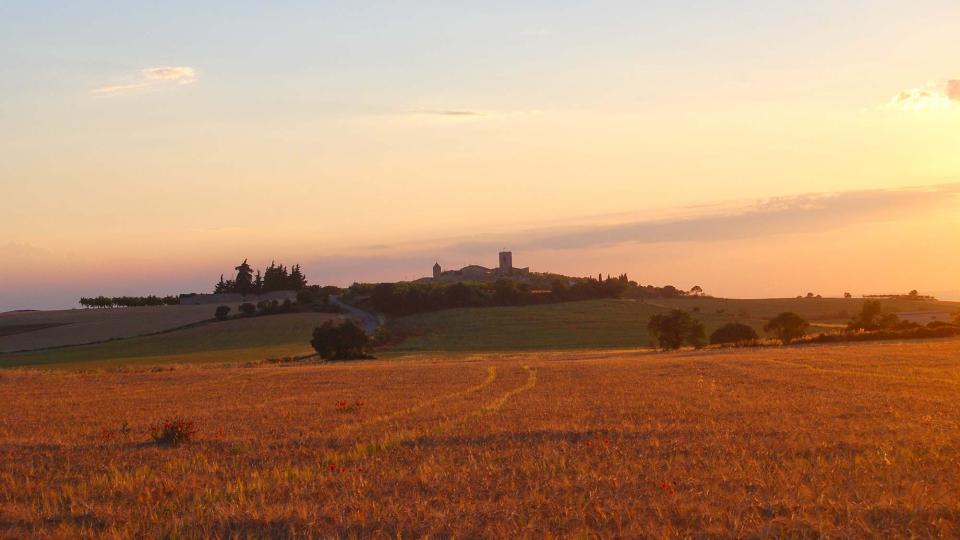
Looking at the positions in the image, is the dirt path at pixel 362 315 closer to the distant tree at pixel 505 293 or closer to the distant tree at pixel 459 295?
the distant tree at pixel 459 295

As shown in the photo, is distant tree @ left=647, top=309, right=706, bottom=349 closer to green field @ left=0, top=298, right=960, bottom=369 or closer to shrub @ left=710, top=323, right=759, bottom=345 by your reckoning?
shrub @ left=710, top=323, right=759, bottom=345

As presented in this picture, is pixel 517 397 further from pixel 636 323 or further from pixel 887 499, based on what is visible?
pixel 636 323

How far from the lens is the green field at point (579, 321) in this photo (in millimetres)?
106000

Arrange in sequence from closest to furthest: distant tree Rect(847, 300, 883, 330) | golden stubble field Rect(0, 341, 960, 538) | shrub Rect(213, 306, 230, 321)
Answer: golden stubble field Rect(0, 341, 960, 538) < distant tree Rect(847, 300, 883, 330) < shrub Rect(213, 306, 230, 321)

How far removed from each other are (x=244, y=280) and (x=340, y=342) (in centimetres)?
10420

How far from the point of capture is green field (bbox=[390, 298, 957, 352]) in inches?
4173

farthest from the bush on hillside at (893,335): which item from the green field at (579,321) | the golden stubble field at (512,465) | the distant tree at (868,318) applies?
the golden stubble field at (512,465)

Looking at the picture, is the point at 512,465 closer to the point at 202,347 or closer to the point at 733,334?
the point at 733,334

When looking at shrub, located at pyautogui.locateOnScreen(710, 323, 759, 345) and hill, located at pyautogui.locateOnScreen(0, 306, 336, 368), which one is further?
shrub, located at pyautogui.locateOnScreen(710, 323, 759, 345)

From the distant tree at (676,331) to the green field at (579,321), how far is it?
10.7 meters

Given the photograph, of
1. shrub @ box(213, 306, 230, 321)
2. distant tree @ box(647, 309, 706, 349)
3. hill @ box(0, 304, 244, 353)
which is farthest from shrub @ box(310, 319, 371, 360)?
shrub @ box(213, 306, 230, 321)

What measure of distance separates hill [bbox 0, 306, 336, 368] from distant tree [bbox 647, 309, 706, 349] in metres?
36.1

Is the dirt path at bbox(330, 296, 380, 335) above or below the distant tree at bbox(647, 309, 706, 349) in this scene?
above

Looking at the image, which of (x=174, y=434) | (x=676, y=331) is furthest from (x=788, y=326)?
(x=174, y=434)
